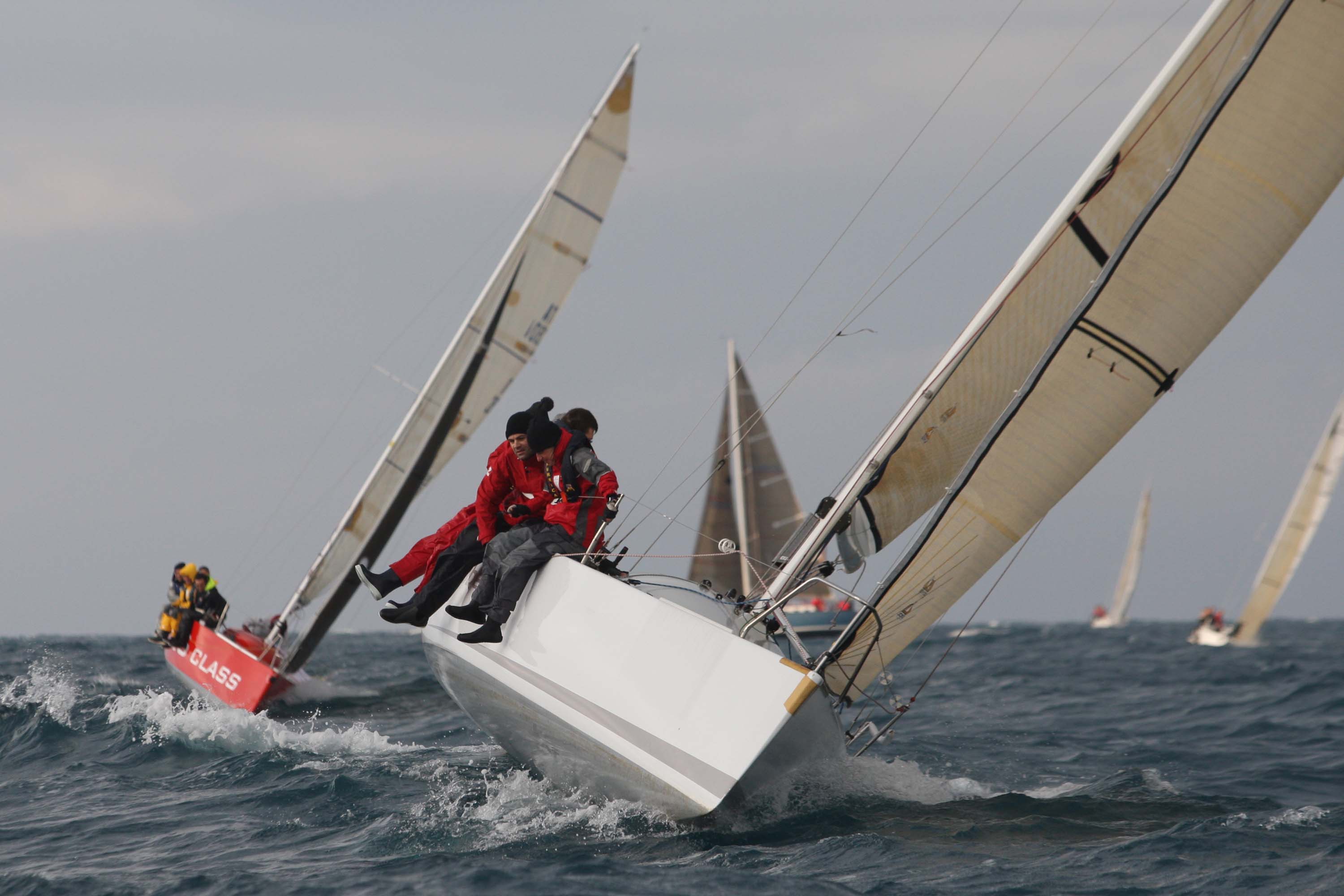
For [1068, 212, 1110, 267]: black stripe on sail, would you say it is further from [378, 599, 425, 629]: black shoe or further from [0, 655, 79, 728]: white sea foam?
[0, 655, 79, 728]: white sea foam

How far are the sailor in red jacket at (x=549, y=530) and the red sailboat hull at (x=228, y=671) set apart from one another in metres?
5.26

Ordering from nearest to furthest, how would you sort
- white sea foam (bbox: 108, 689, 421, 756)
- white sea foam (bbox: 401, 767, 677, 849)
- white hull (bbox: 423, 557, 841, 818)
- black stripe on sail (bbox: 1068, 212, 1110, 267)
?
white hull (bbox: 423, 557, 841, 818) → white sea foam (bbox: 401, 767, 677, 849) → black stripe on sail (bbox: 1068, 212, 1110, 267) → white sea foam (bbox: 108, 689, 421, 756)

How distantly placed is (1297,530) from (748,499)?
13.3m

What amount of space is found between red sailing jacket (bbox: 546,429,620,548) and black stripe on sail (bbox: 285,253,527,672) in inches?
242

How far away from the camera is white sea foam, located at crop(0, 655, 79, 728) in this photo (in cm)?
902

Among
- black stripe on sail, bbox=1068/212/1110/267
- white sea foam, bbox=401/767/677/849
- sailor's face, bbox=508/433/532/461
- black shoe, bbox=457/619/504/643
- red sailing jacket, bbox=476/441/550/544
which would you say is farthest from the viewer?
red sailing jacket, bbox=476/441/550/544

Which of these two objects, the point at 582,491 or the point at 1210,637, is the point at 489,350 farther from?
the point at 1210,637

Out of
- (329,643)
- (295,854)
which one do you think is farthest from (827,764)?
(329,643)

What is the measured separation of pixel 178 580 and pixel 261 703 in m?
2.06

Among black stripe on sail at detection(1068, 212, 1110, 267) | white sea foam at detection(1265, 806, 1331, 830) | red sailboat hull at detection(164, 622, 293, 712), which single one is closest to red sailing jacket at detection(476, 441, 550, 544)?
black stripe on sail at detection(1068, 212, 1110, 267)

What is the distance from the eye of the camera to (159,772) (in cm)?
715

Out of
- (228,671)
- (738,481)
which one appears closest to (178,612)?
(228,671)

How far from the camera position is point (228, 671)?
10297mm

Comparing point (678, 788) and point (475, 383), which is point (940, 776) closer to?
point (678, 788)
